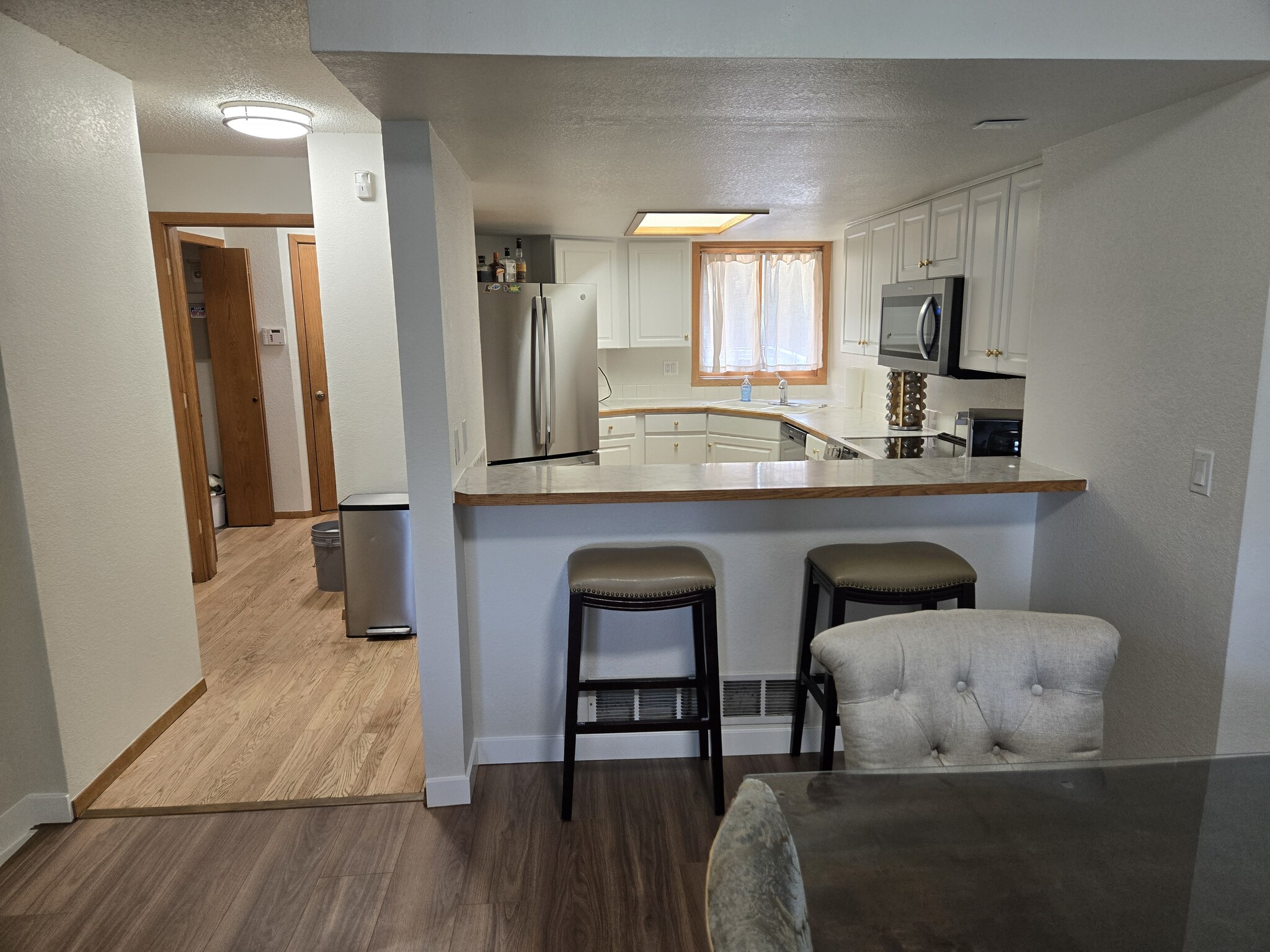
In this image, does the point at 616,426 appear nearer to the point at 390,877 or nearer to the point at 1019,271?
the point at 1019,271

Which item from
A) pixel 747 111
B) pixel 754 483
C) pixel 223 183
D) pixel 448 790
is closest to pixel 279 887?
pixel 448 790

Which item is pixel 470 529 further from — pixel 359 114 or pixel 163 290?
pixel 163 290

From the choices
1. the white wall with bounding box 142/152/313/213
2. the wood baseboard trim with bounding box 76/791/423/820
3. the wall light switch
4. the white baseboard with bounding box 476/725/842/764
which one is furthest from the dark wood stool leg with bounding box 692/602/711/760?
the white wall with bounding box 142/152/313/213

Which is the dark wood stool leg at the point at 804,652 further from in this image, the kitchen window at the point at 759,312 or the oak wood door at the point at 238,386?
the oak wood door at the point at 238,386

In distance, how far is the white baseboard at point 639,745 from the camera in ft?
8.84

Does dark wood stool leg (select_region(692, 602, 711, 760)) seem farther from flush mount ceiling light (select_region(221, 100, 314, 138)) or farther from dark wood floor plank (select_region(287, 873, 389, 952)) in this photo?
flush mount ceiling light (select_region(221, 100, 314, 138))

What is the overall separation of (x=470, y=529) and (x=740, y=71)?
1.54 metres

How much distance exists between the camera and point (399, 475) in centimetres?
395

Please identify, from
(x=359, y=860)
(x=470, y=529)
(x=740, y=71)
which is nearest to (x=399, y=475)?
(x=470, y=529)

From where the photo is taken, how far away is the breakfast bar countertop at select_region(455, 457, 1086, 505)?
233cm

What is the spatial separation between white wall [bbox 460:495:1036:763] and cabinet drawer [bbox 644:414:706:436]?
3029 millimetres

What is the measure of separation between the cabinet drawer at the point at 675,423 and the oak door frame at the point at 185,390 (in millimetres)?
2571

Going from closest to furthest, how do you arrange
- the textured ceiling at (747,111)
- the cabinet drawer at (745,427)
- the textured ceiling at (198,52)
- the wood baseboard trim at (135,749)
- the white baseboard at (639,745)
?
the textured ceiling at (747,111), the textured ceiling at (198,52), the wood baseboard trim at (135,749), the white baseboard at (639,745), the cabinet drawer at (745,427)

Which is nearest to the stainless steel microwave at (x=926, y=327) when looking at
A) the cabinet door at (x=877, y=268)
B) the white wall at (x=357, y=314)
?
the cabinet door at (x=877, y=268)
